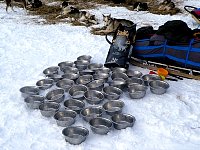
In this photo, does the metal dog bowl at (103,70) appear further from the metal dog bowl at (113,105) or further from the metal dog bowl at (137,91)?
the metal dog bowl at (113,105)

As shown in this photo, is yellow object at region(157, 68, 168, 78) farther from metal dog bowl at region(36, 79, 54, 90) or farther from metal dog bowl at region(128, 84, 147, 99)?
metal dog bowl at region(36, 79, 54, 90)

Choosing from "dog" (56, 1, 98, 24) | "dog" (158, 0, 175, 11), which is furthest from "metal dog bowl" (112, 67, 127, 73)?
"dog" (158, 0, 175, 11)

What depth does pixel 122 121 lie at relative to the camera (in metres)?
3.91

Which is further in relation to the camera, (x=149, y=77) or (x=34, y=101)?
(x=149, y=77)

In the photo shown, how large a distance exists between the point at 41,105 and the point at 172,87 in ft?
6.35

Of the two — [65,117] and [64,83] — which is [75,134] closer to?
[65,117]

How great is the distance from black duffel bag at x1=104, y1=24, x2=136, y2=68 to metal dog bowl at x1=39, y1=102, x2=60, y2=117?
53.8 inches

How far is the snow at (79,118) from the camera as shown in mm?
3615

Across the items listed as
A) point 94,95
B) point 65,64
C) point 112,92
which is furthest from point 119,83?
point 65,64

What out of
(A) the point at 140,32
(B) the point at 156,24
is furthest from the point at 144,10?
(A) the point at 140,32

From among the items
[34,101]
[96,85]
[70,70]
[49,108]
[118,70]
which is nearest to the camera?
[49,108]

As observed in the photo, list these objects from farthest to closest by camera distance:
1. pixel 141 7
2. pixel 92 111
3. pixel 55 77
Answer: pixel 141 7, pixel 55 77, pixel 92 111

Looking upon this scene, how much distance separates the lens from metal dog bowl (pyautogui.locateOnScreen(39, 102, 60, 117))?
4.04 metres

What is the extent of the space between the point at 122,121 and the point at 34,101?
1.26 meters
